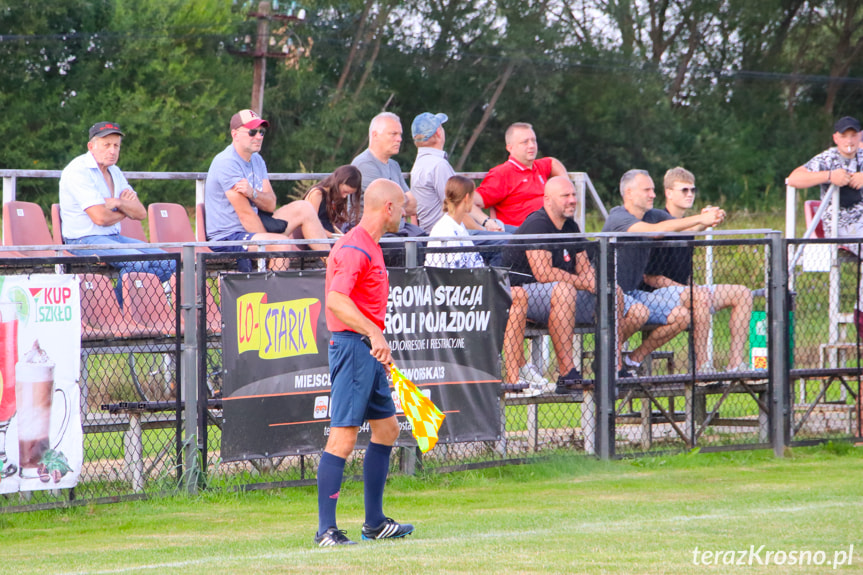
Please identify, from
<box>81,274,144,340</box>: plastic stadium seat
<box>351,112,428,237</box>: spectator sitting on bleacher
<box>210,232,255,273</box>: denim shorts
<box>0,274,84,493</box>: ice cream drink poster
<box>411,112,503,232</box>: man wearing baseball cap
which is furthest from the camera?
<box>411,112,503,232</box>: man wearing baseball cap

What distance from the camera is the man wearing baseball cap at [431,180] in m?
11.6

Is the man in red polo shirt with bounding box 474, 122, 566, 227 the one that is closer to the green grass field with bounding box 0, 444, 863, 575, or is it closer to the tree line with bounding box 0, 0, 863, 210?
the green grass field with bounding box 0, 444, 863, 575

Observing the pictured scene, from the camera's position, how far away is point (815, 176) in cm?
1262

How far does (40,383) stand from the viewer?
827 centimetres

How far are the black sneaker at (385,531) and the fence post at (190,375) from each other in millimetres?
2114

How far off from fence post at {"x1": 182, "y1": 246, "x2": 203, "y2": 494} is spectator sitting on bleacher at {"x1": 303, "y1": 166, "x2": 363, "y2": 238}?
1870 mm

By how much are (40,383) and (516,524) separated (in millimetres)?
3299

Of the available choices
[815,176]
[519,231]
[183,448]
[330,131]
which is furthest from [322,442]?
[330,131]

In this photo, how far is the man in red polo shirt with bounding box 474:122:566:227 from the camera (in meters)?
12.4

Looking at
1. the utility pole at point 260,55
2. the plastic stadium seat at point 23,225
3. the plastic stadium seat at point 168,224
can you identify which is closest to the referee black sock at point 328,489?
the plastic stadium seat at point 23,225

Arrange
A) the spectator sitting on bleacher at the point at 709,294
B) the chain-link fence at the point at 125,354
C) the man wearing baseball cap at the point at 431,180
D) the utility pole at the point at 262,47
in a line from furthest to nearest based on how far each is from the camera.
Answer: the utility pole at the point at 262,47, the man wearing baseball cap at the point at 431,180, the spectator sitting on bleacher at the point at 709,294, the chain-link fence at the point at 125,354

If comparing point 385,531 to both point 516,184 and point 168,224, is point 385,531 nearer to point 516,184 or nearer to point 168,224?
point 168,224

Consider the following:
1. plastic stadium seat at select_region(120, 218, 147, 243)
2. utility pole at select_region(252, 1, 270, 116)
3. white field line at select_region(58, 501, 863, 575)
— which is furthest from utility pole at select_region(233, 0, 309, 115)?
white field line at select_region(58, 501, 863, 575)

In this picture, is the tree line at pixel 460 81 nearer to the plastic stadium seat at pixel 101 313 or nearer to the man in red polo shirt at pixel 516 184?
the man in red polo shirt at pixel 516 184
